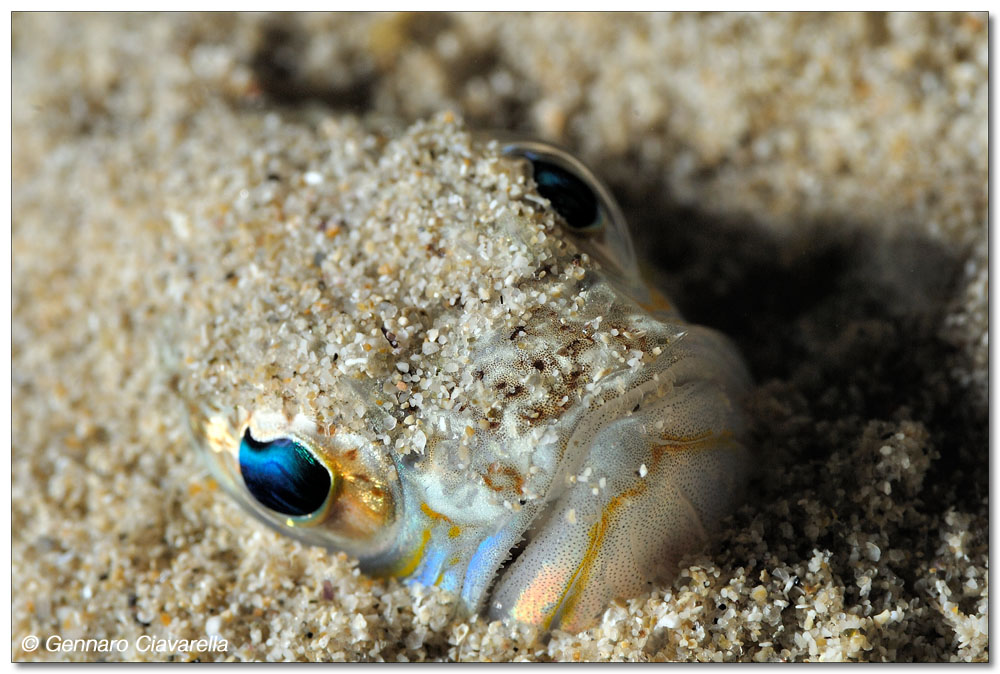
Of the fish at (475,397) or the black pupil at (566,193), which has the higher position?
the black pupil at (566,193)

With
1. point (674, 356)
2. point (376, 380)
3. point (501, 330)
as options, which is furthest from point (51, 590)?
point (674, 356)

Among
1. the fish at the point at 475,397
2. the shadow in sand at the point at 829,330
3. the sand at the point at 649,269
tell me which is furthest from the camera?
the shadow in sand at the point at 829,330

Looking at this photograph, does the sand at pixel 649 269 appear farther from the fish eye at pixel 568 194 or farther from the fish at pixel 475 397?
the fish eye at pixel 568 194

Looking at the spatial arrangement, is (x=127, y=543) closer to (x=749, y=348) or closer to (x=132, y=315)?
(x=132, y=315)

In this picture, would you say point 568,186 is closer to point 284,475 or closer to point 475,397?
point 475,397

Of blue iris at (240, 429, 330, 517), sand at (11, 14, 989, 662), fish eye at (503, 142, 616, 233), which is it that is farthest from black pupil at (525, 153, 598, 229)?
blue iris at (240, 429, 330, 517)

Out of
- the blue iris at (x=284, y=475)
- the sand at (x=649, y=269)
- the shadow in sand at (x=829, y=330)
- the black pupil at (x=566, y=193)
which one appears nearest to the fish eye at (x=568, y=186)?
the black pupil at (x=566, y=193)

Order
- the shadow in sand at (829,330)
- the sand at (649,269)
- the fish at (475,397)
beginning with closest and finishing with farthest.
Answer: the fish at (475,397), the sand at (649,269), the shadow in sand at (829,330)

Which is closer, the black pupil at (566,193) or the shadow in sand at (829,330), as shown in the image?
the black pupil at (566,193)
